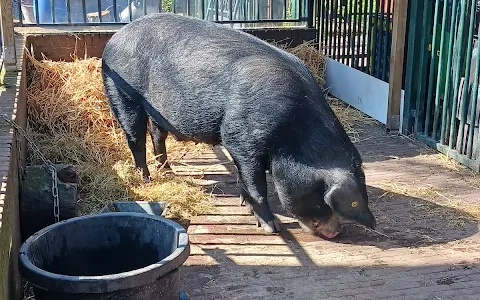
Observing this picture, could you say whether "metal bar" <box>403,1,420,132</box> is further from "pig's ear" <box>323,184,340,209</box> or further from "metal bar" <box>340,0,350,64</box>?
"pig's ear" <box>323,184,340,209</box>

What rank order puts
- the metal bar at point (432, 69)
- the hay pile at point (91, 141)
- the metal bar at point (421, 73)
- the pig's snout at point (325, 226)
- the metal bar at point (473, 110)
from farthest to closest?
the metal bar at point (421, 73) → the metal bar at point (432, 69) → the metal bar at point (473, 110) → the hay pile at point (91, 141) → the pig's snout at point (325, 226)

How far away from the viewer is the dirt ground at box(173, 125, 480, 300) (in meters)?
3.53

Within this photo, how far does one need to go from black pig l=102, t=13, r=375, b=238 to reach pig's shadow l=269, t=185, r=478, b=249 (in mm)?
230

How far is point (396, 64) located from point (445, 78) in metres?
0.58

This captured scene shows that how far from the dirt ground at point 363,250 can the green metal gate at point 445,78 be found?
405 millimetres

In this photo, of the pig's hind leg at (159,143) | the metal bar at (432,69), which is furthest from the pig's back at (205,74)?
the metal bar at (432,69)

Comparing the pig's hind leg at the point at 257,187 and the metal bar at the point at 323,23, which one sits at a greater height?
the metal bar at the point at 323,23

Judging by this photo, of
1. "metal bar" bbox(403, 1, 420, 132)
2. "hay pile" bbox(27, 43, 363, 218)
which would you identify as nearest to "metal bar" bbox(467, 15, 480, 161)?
"metal bar" bbox(403, 1, 420, 132)

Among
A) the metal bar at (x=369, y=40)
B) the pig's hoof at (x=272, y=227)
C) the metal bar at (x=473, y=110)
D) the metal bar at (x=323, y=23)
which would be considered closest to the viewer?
the pig's hoof at (x=272, y=227)

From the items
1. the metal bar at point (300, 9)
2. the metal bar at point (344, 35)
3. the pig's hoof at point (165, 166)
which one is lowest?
the pig's hoof at point (165, 166)

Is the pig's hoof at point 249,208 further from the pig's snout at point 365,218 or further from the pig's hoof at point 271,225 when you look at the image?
the pig's snout at point 365,218

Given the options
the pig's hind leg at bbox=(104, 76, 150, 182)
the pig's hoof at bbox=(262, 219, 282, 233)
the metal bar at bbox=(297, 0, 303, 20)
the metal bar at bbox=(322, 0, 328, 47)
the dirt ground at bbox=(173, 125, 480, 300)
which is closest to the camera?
the dirt ground at bbox=(173, 125, 480, 300)

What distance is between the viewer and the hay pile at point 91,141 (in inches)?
190

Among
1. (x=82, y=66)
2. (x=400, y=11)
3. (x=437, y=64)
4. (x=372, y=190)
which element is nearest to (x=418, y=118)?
(x=437, y=64)
